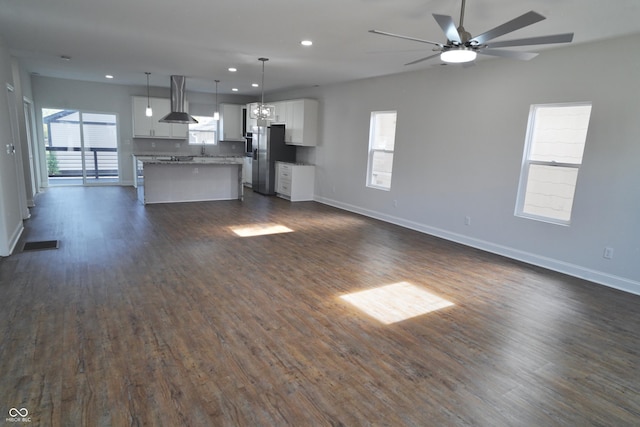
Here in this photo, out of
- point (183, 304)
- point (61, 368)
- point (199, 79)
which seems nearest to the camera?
point (61, 368)

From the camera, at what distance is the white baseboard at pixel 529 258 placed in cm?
397

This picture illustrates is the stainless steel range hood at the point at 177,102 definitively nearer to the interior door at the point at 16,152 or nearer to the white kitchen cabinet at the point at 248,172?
the interior door at the point at 16,152

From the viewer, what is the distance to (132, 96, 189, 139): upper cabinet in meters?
9.45

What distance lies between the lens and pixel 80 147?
9297 mm

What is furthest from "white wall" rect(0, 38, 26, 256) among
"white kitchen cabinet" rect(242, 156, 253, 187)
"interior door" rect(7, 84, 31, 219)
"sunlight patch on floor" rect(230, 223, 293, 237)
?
"white kitchen cabinet" rect(242, 156, 253, 187)

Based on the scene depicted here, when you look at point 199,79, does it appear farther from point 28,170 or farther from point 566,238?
point 566,238

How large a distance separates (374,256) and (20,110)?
21.8 ft

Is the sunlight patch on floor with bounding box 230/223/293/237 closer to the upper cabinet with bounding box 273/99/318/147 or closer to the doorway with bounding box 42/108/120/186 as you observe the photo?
the upper cabinet with bounding box 273/99/318/147

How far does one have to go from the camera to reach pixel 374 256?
15.8 ft

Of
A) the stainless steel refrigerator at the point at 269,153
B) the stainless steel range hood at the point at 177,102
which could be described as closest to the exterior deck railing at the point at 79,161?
the stainless steel range hood at the point at 177,102

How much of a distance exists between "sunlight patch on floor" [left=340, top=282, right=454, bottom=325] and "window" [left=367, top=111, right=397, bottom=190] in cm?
343

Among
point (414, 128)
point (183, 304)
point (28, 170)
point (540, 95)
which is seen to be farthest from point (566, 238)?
point (28, 170)

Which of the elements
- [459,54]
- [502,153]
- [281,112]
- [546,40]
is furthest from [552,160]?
[281,112]

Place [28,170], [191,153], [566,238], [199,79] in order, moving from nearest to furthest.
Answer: [566,238]
[28,170]
[199,79]
[191,153]
